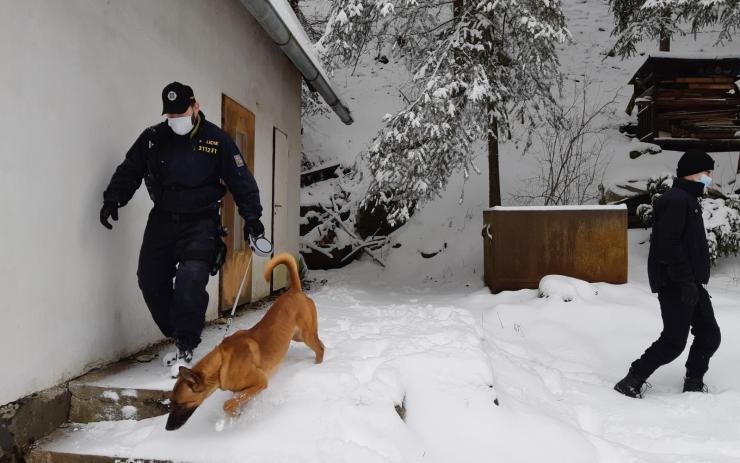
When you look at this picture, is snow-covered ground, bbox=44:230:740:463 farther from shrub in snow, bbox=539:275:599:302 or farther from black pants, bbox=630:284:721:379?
shrub in snow, bbox=539:275:599:302

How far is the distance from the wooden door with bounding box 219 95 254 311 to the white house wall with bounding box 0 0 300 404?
1.20 m

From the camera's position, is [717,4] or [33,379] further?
[717,4]

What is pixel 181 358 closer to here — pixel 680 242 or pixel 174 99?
pixel 174 99

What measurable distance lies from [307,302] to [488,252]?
5.32 metres

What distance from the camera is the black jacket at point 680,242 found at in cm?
391

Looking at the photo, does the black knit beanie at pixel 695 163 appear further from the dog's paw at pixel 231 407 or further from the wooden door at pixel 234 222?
the wooden door at pixel 234 222

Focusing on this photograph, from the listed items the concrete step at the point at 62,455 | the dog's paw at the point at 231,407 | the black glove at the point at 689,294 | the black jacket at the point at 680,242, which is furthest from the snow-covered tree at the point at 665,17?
the concrete step at the point at 62,455

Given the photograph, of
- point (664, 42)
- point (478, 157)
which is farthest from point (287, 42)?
point (664, 42)

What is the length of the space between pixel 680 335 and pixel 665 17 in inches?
466

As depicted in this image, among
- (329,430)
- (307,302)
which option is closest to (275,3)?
(307,302)

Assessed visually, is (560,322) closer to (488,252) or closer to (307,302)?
(488,252)

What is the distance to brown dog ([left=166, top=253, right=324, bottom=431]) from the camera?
2.24 m

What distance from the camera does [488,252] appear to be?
8.05m

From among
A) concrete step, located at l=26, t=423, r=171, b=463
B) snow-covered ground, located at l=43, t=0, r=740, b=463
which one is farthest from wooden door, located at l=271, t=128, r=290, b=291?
concrete step, located at l=26, t=423, r=171, b=463
